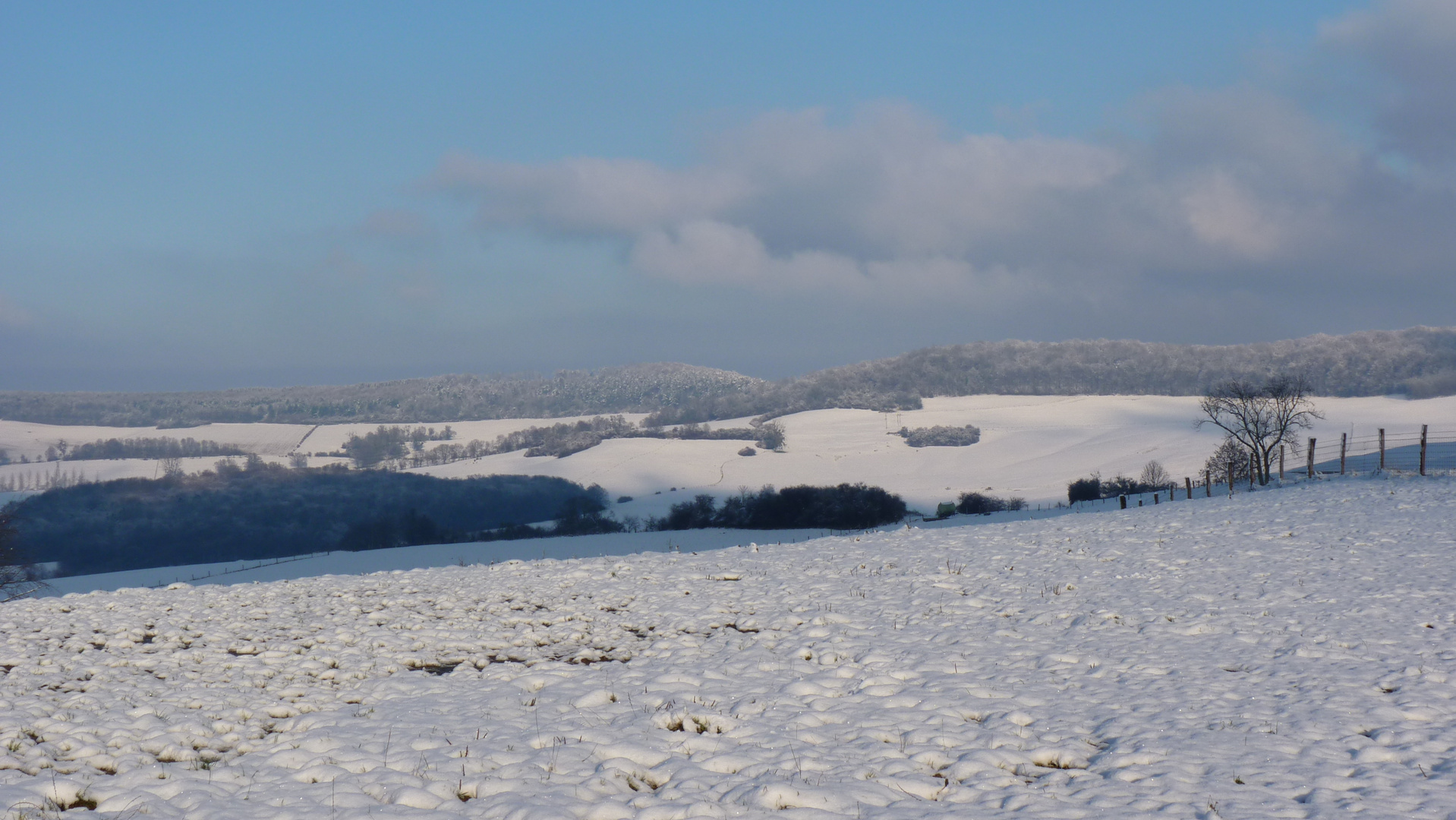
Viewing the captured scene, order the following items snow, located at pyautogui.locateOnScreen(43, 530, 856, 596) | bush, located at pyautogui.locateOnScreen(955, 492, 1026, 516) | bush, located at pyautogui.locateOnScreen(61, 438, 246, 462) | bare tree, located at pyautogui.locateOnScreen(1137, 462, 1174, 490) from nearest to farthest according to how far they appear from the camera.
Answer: snow, located at pyautogui.locateOnScreen(43, 530, 856, 596), bush, located at pyautogui.locateOnScreen(955, 492, 1026, 516), bare tree, located at pyautogui.locateOnScreen(1137, 462, 1174, 490), bush, located at pyautogui.locateOnScreen(61, 438, 246, 462)

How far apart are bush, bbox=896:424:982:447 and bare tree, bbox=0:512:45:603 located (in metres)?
120

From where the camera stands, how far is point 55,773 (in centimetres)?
798

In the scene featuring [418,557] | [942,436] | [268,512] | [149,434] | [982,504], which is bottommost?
[268,512]

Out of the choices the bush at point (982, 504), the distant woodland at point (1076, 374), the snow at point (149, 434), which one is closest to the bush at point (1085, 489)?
the bush at point (982, 504)

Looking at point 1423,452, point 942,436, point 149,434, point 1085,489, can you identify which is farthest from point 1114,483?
point 149,434

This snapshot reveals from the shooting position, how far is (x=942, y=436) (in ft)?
472

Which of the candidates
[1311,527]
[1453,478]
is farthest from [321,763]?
[1453,478]

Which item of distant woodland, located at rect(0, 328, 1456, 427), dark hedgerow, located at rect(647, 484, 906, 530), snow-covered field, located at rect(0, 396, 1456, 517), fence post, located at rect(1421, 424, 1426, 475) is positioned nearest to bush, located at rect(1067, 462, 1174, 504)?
snow-covered field, located at rect(0, 396, 1456, 517)

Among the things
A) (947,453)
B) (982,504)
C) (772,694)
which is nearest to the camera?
(772,694)

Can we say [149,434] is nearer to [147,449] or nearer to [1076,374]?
[147,449]

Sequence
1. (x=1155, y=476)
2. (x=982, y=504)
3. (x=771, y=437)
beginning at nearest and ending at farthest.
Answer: (x=982, y=504) → (x=1155, y=476) → (x=771, y=437)

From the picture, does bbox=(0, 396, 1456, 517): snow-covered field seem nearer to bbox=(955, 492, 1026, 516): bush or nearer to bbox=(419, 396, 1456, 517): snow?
bbox=(419, 396, 1456, 517): snow

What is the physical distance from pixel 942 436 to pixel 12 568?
4953 inches

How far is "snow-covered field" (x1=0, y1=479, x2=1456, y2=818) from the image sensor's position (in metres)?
7.51
